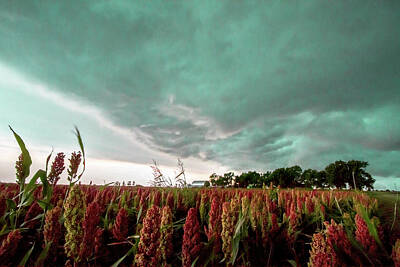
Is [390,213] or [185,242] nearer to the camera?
[185,242]

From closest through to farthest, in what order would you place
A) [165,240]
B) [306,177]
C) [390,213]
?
[165,240] < [390,213] < [306,177]

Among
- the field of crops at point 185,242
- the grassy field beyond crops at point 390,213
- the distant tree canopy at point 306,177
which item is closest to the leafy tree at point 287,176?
the distant tree canopy at point 306,177

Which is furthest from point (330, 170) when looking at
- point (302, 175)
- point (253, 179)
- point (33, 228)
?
point (33, 228)

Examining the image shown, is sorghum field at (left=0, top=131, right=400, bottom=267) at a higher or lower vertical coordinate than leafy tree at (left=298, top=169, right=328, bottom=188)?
lower

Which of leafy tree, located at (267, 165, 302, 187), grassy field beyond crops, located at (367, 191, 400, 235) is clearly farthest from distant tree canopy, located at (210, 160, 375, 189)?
grassy field beyond crops, located at (367, 191, 400, 235)

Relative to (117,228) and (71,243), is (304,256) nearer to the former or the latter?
(117,228)

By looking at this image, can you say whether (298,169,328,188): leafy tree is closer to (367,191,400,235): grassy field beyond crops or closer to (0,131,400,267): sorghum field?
(367,191,400,235): grassy field beyond crops

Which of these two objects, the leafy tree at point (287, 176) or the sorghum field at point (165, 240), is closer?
the sorghum field at point (165, 240)

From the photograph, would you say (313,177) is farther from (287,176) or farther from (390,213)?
(390,213)

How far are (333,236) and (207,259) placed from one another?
1.21 metres

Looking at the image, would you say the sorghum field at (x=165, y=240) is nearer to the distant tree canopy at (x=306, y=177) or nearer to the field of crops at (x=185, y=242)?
the field of crops at (x=185, y=242)

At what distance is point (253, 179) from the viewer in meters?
30.8

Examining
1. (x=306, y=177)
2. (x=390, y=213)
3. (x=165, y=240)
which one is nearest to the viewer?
(x=165, y=240)

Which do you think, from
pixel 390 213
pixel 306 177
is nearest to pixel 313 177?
pixel 306 177
